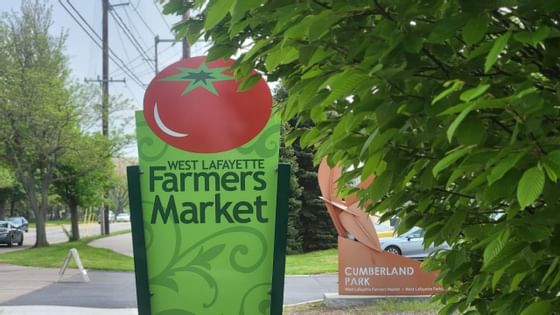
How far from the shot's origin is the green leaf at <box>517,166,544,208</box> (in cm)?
136

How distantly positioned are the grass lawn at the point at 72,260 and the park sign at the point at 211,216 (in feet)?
53.5

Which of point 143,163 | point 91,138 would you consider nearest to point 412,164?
point 143,163

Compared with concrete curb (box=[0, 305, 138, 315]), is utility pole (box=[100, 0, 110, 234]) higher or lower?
higher

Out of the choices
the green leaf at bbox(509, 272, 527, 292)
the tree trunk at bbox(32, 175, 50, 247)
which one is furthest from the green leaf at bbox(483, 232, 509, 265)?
the tree trunk at bbox(32, 175, 50, 247)

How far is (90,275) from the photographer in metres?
17.9

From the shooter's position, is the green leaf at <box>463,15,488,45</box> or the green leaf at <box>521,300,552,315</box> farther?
the green leaf at <box>521,300,552,315</box>

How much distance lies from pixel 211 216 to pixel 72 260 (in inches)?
746

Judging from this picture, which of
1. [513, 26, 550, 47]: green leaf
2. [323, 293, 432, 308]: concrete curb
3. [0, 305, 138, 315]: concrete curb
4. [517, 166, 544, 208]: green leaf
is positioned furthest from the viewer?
[323, 293, 432, 308]: concrete curb

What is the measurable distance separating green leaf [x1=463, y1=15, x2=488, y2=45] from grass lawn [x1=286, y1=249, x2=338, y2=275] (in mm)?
16770

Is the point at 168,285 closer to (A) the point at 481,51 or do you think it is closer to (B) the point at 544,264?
(B) the point at 544,264

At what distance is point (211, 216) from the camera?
411 centimetres

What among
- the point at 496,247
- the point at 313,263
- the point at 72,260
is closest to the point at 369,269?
the point at 496,247

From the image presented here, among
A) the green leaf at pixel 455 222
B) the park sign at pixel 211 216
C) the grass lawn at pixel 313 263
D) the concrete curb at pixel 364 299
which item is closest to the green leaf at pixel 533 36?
the green leaf at pixel 455 222

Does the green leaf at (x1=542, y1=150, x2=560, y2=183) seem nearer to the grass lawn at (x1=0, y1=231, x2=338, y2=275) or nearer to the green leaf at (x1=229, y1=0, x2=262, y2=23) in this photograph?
the green leaf at (x1=229, y1=0, x2=262, y2=23)
